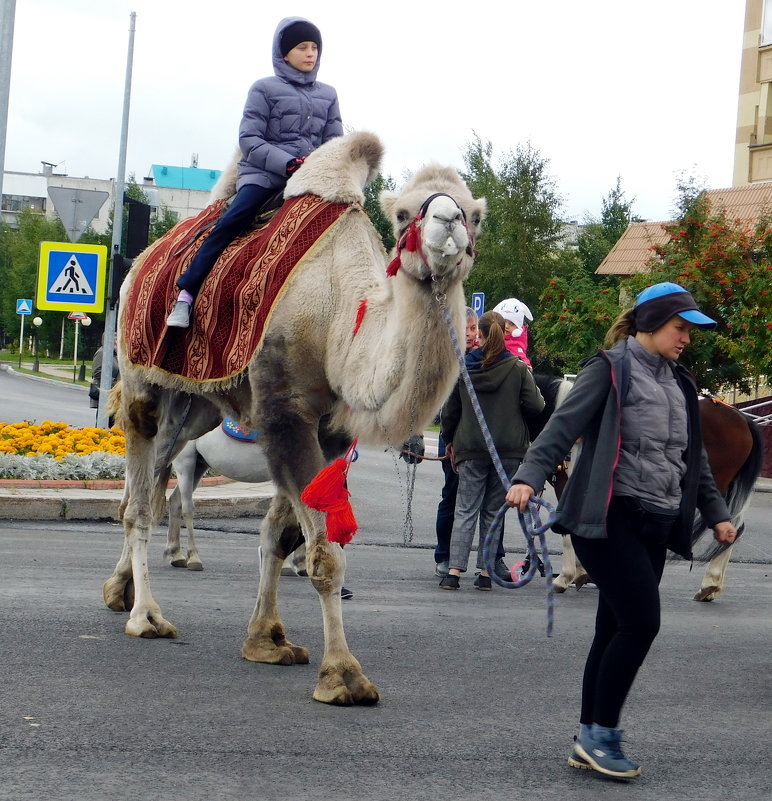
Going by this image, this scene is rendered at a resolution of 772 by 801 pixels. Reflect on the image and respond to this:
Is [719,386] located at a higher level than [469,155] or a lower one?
lower

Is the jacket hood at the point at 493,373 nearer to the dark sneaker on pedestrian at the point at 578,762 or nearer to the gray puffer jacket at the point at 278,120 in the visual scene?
the gray puffer jacket at the point at 278,120

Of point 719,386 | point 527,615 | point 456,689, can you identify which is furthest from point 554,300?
point 456,689

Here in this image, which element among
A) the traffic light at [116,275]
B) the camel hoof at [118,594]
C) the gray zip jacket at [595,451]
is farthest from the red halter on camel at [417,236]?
the traffic light at [116,275]

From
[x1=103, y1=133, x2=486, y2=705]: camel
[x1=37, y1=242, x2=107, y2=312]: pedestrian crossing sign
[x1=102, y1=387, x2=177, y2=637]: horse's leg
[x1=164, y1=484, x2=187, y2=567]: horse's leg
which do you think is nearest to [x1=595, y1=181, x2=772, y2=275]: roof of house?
[x1=37, y1=242, x2=107, y2=312]: pedestrian crossing sign

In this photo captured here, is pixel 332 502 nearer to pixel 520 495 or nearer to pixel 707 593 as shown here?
pixel 520 495

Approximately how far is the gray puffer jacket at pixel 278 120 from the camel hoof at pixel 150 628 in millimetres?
2623

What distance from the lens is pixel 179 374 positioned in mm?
7715

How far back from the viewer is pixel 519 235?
43125 millimetres

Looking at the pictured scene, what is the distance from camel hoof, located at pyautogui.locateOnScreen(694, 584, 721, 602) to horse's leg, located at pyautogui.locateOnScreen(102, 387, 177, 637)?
4.54 m

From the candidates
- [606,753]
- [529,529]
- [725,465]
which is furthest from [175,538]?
[606,753]

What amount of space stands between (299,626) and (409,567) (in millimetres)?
3313

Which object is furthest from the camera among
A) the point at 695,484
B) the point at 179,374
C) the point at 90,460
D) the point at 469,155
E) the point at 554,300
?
the point at 469,155

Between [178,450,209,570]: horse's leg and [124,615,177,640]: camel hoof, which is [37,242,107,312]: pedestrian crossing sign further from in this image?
[124,615,177,640]: camel hoof

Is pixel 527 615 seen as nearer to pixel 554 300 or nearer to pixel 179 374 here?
pixel 179 374
